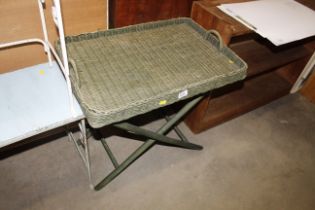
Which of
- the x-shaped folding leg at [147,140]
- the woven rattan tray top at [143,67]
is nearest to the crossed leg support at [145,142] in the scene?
the x-shaped folding leg at [147,140]

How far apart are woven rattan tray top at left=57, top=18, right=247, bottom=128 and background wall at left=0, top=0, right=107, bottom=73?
0.21m

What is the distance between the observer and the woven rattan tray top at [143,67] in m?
0.97

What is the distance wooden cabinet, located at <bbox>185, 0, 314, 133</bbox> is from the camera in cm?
150

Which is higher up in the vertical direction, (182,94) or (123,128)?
(182,94)

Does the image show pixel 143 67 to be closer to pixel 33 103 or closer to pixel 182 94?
pixel 182 94

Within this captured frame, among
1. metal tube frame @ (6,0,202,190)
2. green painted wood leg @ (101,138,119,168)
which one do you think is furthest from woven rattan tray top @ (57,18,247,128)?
green painted wood leg @ (101,138,119,168)

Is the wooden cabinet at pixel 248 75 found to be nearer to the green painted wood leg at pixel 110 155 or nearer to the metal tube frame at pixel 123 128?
the metal tube frame at pixel 123 128

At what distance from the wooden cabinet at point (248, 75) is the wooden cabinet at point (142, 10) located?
10cm

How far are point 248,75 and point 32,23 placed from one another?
124 cm

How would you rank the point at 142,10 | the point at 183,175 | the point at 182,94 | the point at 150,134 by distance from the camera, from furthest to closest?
the point at 183,175 < the point at 142,10 < the point at 150,134 < the point at 182,94

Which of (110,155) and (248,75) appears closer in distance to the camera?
(110,155)

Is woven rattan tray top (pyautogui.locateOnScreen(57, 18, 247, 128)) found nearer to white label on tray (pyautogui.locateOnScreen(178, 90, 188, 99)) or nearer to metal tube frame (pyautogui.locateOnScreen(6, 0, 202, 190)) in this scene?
white label on tray (pyautogui.locateOnScreen(178, 90, 188, 99))

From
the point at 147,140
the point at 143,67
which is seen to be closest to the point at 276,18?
the point at 143,67

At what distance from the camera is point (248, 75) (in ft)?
5.47
